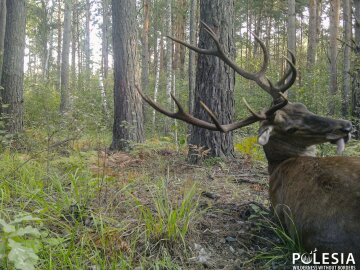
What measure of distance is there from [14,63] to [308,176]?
25.4 feet

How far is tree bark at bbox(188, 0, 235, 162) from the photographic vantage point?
6152mm

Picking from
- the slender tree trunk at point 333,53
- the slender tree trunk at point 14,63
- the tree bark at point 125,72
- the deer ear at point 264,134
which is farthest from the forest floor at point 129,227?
the slender tree trunk at point 333,53

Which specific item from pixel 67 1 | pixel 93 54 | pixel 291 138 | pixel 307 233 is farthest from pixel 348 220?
pixel 93 54

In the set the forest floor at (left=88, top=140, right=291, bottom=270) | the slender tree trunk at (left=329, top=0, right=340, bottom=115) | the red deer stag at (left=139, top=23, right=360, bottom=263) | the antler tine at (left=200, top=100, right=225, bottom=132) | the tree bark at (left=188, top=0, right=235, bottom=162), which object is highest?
the slender tree trunk at (left=329, top=0, right=340, bottom=115)

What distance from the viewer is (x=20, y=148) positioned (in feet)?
22.3

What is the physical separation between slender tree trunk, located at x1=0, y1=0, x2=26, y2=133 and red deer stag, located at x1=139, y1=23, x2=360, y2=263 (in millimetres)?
5914

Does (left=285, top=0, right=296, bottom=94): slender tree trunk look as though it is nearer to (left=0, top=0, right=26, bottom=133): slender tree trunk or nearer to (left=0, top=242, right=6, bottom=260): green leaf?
(left=0, top=0, right=26, bottom=133): slender tree trunk

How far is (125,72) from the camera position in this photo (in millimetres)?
8523

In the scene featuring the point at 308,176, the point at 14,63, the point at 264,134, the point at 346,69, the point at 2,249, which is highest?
the point at 346,69

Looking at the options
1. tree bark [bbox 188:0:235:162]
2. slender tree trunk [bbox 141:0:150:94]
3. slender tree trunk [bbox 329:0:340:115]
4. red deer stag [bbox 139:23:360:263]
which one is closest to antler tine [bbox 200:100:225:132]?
red deer stag [bbox 139:23:360:263]

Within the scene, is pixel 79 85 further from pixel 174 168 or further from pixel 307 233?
pixel 307 233

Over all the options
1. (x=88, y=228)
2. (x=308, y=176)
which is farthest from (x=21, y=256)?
(x=308, y=176)

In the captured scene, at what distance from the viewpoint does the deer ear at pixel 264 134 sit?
3.38m

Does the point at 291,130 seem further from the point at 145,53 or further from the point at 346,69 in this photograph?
the point at 145,53
